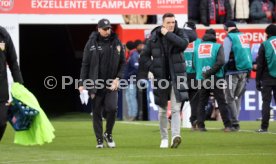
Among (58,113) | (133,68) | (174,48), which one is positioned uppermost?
(174,48)

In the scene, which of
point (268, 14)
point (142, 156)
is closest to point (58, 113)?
point (268, 14)

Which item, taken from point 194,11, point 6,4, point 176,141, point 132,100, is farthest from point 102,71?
point 194,11

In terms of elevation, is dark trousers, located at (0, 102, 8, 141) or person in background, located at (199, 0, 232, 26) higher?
person in background, located at (199, 0, 232, 26)

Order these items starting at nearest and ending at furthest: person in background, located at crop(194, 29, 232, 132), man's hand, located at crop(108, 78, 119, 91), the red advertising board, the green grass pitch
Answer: the green grass pitch → man's hand, located at crop(108, 78, 119, 91) → person in background, located at crop(194, 29, 232, 132) → the red advertising board

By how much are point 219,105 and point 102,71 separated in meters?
4.78

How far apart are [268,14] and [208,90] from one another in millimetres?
9791

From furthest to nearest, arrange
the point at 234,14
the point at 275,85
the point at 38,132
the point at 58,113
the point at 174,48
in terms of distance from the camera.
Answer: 1. the point at 58,113
2. the point at 234,14
3. the point at 275,85
4. the point at 174,48
5. the point at 38,132

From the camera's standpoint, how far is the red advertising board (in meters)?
24.3

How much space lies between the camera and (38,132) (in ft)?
39.0

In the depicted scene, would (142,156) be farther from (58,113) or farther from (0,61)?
(58,113)

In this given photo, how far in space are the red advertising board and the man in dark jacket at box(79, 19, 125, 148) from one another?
825cm

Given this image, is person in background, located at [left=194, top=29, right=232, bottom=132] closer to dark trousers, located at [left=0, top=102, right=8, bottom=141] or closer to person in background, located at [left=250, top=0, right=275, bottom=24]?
dark trousers, located at [left=0, top=102, right=8, bottom=141]

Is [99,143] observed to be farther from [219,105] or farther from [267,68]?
[267,68]

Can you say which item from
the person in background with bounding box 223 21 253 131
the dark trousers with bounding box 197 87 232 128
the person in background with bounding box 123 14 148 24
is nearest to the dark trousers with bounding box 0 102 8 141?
the dark trousers with bounding box 197 87 232 128
